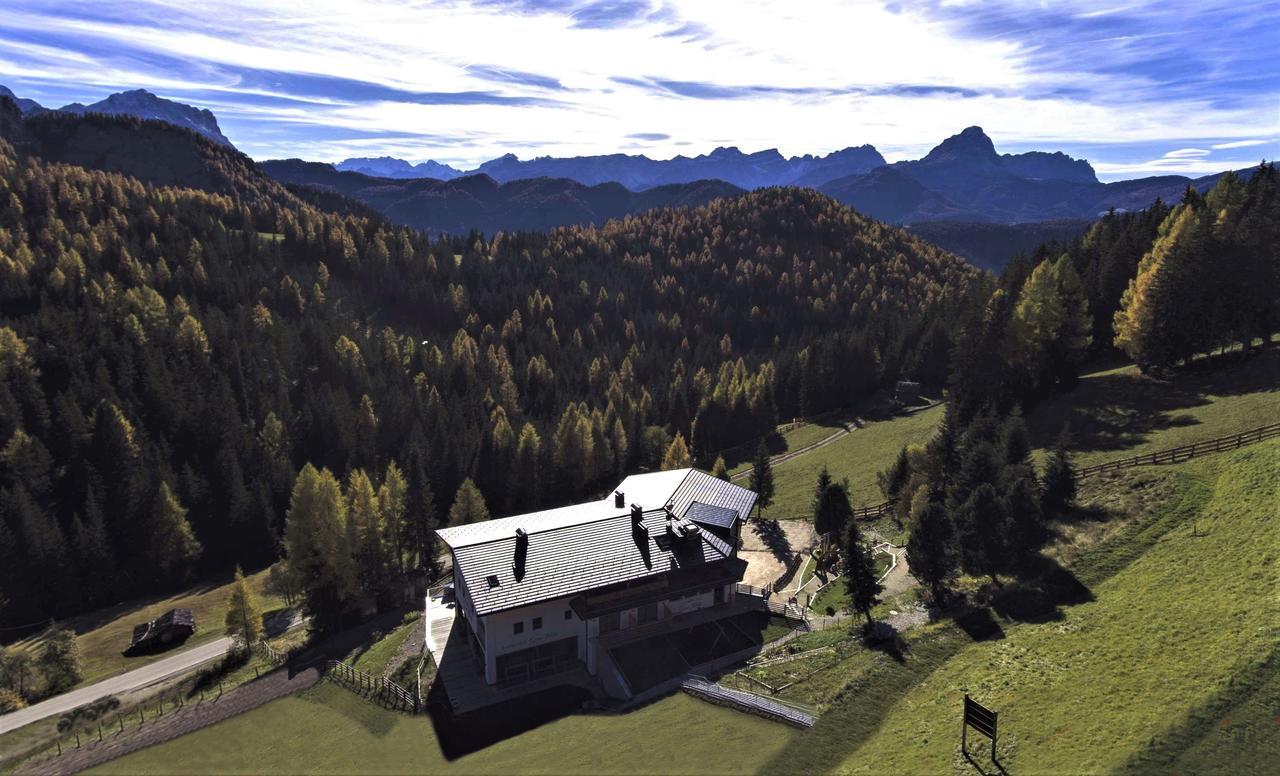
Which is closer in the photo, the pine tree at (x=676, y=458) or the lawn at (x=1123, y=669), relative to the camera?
the lawn at (x=1123, y=669)

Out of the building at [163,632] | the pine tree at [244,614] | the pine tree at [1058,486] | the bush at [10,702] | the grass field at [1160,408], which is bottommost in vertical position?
the building at [163,632]

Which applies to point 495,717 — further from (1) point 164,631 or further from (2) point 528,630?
(1) point 164,631

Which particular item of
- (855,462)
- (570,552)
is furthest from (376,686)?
(855,462)

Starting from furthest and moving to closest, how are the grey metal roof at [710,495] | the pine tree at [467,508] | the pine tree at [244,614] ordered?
1. the pine tree at [467,508]
2. the grey metal roof at [710,495]
3. the pine tree at [244,614]

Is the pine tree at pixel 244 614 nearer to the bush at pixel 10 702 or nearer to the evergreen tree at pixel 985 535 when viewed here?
the bush at pixel 10 702

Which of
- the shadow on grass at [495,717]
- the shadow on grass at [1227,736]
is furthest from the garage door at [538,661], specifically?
the shadow on grass at [1227,736]

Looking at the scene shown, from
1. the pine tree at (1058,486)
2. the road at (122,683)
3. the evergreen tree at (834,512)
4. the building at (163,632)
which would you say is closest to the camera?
the pine tree at (1058,486)

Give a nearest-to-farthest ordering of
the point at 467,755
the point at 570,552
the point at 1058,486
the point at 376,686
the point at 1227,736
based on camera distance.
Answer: the point at 1227,736, the point at 467,755, the point at 376,686, the point at 570,552, the point at 1058,486

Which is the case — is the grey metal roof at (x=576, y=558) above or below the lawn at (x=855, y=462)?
above
